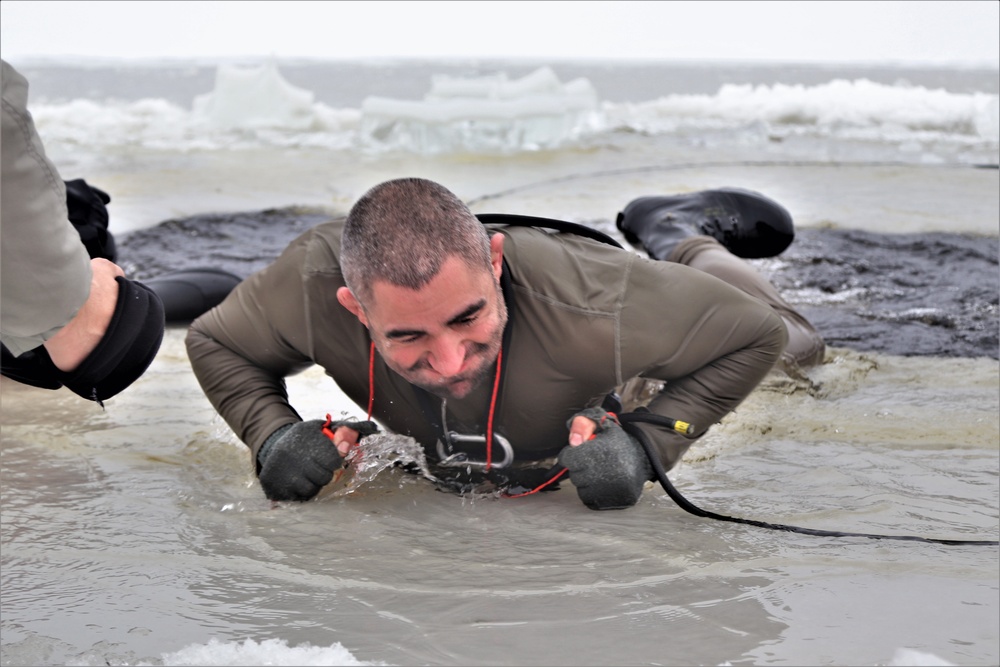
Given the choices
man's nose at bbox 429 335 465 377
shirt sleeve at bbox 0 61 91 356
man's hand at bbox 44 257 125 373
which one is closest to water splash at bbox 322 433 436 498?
man's nose at bbox 429 335 465 377

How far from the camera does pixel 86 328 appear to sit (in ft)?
5.34

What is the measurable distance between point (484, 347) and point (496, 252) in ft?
0.66

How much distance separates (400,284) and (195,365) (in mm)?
740

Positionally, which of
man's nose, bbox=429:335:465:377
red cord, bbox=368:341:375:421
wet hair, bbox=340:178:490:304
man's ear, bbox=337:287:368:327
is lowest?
red cord, bbox=368:341:375:421

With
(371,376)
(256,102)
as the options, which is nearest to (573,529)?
(371,376)

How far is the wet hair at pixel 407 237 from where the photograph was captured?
2.01 m

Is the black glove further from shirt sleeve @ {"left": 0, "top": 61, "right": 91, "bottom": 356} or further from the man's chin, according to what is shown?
shirt sleeve @ {"left": 0, "top": 61, "right": 91, "bottom": 356}

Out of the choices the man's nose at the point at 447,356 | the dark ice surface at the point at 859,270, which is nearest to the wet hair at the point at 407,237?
the man's nose at the point at 447,356

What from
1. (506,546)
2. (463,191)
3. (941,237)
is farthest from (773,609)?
(463,191)

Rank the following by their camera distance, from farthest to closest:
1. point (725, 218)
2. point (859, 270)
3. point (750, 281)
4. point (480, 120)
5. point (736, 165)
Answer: point (480, 120)
point (736, 165)
point (859, 270)
point (725, 218)
point (750, 281)

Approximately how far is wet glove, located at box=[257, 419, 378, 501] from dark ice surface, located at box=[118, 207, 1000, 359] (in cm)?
217

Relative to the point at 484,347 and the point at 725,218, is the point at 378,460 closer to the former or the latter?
the point at 484,347

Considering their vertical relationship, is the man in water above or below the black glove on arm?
above

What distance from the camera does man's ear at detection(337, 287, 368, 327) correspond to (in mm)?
2180
